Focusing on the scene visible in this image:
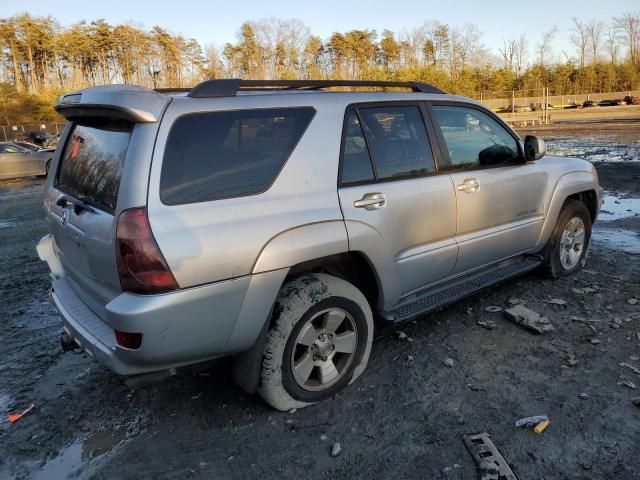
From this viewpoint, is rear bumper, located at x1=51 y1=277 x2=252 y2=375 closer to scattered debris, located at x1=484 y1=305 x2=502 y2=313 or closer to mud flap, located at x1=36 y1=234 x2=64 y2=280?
mud flap, located at x1=36 y1=234 x2=64 y2=280

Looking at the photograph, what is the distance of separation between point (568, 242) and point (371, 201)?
9.28 ft

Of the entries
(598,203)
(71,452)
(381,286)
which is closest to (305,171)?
(381,286)

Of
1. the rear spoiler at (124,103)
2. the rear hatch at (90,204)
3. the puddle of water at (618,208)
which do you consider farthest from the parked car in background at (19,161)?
the puddle of water at (618,208)

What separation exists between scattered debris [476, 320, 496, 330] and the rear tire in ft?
3.63

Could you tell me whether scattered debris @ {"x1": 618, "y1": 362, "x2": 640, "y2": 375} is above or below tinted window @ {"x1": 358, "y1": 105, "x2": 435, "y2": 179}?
below

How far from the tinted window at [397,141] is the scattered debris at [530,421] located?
5.58 ft

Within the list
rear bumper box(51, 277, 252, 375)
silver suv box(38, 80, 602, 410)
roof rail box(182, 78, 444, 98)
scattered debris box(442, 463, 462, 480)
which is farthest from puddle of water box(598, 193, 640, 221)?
rear bumper box(51, 277, 252, 375)

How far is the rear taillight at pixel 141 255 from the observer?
8.01ft

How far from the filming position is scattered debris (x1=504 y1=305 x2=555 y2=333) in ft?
13.1

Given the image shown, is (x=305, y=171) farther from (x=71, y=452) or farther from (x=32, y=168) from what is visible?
(x=32, y=168)

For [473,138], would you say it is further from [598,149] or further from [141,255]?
[598,149]

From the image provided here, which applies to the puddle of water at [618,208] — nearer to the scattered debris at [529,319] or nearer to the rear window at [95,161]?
the scattered debris at [529,319]

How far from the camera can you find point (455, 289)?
3.96 m

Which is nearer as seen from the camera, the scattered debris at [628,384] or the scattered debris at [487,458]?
the scattered debris at [487,458]
